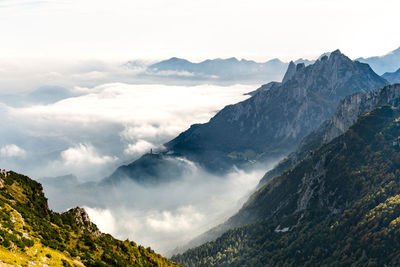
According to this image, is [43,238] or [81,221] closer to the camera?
[43,238]

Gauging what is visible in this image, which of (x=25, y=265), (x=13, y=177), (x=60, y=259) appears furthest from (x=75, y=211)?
(x=25, y=265)

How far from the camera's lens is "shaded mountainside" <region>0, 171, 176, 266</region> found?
69.6 metres

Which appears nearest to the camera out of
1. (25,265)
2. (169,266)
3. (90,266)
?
(25,265)

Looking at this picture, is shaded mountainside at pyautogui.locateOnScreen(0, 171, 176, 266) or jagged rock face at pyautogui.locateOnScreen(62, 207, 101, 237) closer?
shaded mountainside at pyautogui.locateOnScreen(0, 171, 176, 266)

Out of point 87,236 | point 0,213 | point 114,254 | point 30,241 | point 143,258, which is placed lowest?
point 143,258

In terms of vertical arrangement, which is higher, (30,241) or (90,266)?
(30,241)

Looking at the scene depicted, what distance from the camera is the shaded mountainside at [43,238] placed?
2741 inches

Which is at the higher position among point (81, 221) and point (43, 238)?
point (43, 238)

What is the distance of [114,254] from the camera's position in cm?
10906

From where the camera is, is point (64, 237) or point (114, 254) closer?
point (64, 237)

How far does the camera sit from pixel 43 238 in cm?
8319

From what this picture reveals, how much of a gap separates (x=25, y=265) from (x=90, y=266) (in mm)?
25216

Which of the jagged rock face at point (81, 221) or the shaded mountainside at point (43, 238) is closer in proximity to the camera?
the shaded mountainside at point (43, 238)

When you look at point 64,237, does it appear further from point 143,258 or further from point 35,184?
point 143,258
